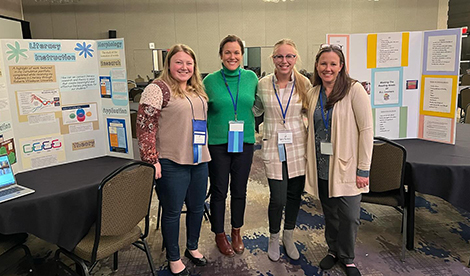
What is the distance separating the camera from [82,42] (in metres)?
2.47

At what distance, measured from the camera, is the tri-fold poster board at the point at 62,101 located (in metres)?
2.23

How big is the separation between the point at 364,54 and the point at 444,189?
1.23 meters

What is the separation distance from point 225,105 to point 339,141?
2.52 ft

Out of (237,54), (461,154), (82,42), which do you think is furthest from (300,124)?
(82,42)

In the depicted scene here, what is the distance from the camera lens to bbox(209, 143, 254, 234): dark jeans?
2.35m

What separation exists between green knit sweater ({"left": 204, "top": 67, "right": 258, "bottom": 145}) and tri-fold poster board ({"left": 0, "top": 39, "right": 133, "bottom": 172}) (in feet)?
2.12

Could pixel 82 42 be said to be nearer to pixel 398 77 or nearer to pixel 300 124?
pixel 300 124

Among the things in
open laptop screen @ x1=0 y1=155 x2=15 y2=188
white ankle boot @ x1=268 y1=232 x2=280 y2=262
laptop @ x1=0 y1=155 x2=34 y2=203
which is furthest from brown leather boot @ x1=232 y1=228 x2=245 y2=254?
open laptop screen @ x1=0 y1=155 x2=15 y2=188

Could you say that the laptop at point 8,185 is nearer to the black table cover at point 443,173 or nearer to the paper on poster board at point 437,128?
the black table cover at point 443,173

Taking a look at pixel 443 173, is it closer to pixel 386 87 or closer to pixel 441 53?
pixel 386 87

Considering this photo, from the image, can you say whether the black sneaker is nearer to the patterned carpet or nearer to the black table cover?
the patterned carpet

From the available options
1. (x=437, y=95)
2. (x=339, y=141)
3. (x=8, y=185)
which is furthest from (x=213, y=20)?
(x=8, y=185)

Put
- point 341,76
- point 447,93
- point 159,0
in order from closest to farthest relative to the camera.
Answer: point 341,76 < point 447,93 < point 159,0

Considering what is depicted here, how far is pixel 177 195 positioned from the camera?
2.14 metres
